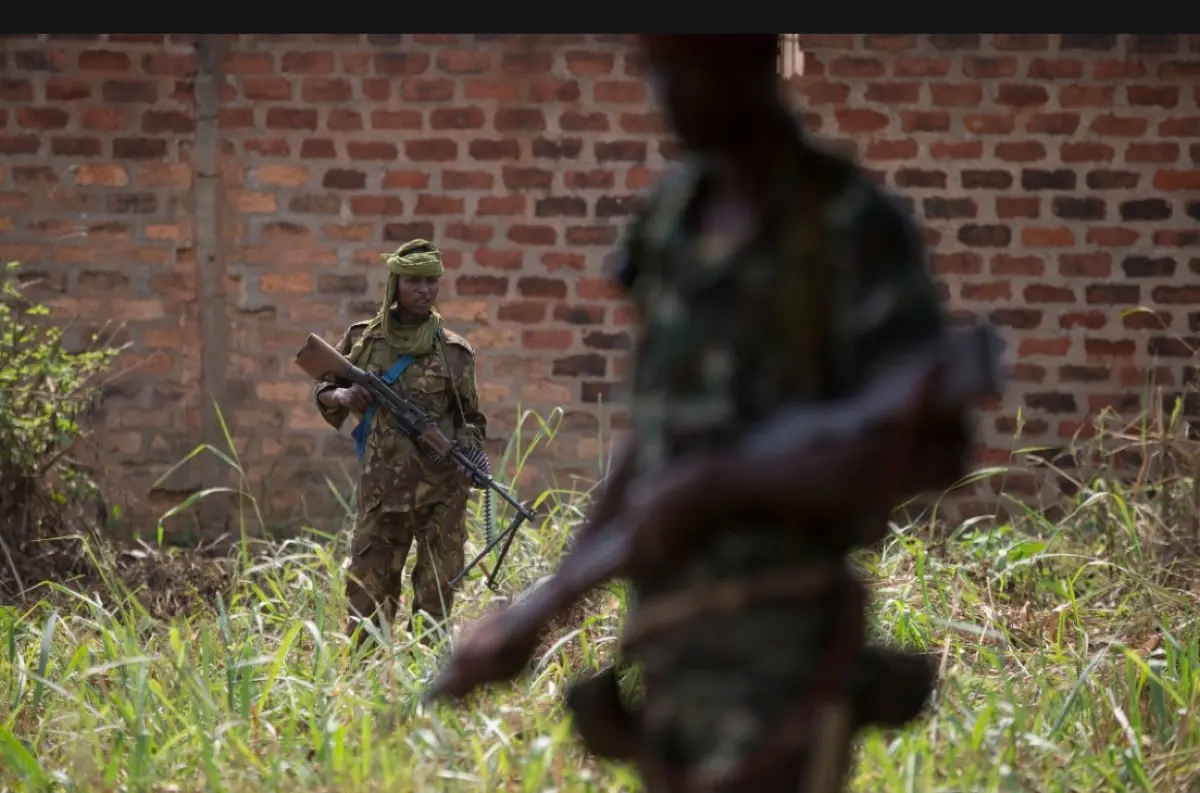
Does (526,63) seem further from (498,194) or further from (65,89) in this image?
(65,89)

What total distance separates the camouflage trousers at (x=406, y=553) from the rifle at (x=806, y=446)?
3.15 metres

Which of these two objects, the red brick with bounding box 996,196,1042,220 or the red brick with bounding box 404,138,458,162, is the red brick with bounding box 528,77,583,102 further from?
the red brick with bounding box 996,196,1042,220

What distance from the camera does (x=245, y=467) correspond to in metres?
6.92

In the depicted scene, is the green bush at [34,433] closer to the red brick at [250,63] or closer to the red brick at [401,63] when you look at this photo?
the red brick at [250,63]

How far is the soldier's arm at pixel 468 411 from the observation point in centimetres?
500

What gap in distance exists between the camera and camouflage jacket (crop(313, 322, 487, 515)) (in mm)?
4926

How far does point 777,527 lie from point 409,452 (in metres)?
3.35

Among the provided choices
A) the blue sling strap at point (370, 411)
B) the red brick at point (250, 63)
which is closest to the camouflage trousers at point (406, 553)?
the blue sling strap at point (370, 411)

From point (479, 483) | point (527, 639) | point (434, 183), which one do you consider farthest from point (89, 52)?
point (527, 639)

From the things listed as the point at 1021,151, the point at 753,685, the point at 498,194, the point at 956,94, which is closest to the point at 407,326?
the point at 498,194

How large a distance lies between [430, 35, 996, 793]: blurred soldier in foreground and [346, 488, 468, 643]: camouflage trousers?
317 cm

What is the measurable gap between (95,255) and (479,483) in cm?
288

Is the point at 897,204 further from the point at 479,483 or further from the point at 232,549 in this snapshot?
the point at 232,549

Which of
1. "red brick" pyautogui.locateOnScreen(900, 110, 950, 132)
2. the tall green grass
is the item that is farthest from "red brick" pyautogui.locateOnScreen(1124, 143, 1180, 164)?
the tall green grass
